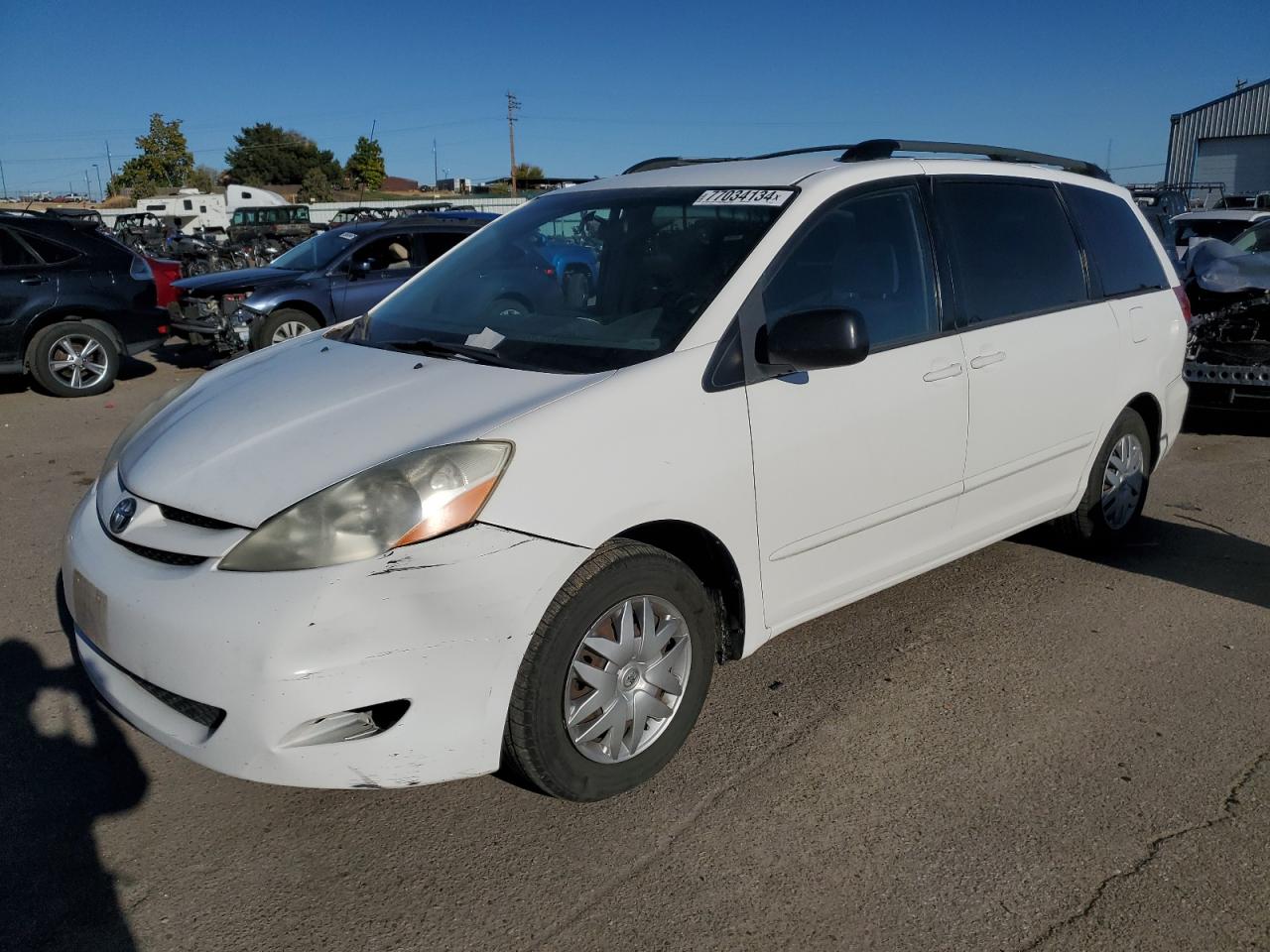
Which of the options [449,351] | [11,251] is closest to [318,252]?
[11,251]

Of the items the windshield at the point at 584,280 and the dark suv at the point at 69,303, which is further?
the dark suv at the point at 69,303

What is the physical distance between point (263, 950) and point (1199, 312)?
25.5 ft

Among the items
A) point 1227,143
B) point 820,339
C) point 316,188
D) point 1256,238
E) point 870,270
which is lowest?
point 820,339

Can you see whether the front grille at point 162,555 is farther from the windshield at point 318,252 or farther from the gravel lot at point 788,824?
the windshield at point 318,252

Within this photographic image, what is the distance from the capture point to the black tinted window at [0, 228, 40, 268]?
365 inches

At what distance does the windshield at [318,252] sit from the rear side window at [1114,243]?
8326mm

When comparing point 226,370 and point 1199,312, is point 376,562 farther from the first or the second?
point 1199,312

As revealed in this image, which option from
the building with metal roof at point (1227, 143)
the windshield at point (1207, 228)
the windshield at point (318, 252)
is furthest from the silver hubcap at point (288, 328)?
the building with metal roof at point (1227, 143)

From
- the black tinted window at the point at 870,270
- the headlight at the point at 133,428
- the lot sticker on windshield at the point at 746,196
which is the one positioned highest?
the lot sticker on windshield at the point at 746,196

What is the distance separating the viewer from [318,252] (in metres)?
11.3

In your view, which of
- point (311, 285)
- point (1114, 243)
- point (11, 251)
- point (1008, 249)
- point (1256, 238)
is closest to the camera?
point (1008, 249)

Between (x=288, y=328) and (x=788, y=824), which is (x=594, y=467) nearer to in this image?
(x=788, y=824)

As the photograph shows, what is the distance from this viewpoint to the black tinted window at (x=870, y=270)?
3326 mm

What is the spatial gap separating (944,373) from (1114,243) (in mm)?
1708
